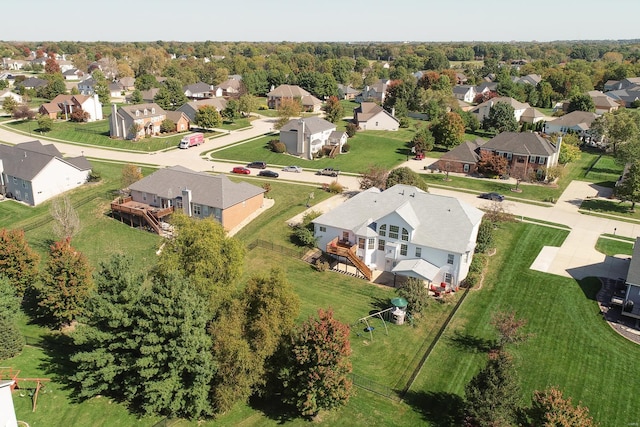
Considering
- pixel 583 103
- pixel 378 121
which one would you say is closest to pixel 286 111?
pixel 378 121

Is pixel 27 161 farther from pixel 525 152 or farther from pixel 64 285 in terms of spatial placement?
pixel 525 152

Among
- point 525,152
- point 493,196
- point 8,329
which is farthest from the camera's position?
point 525,152

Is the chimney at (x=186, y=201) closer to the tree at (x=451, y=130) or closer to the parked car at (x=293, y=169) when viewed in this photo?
the parked car at (x=293, y=169)

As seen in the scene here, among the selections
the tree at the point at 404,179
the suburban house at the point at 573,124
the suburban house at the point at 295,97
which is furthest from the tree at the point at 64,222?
the suburban house at the point at 573,124

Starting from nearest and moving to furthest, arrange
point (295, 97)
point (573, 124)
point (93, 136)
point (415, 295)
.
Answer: point (415, 295), point (93, 136), point (573, 124), point (295, 97)

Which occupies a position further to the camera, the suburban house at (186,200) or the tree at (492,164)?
the tree at (492,164)

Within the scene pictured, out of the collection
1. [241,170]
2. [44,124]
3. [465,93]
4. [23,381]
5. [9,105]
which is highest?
[465,93]
